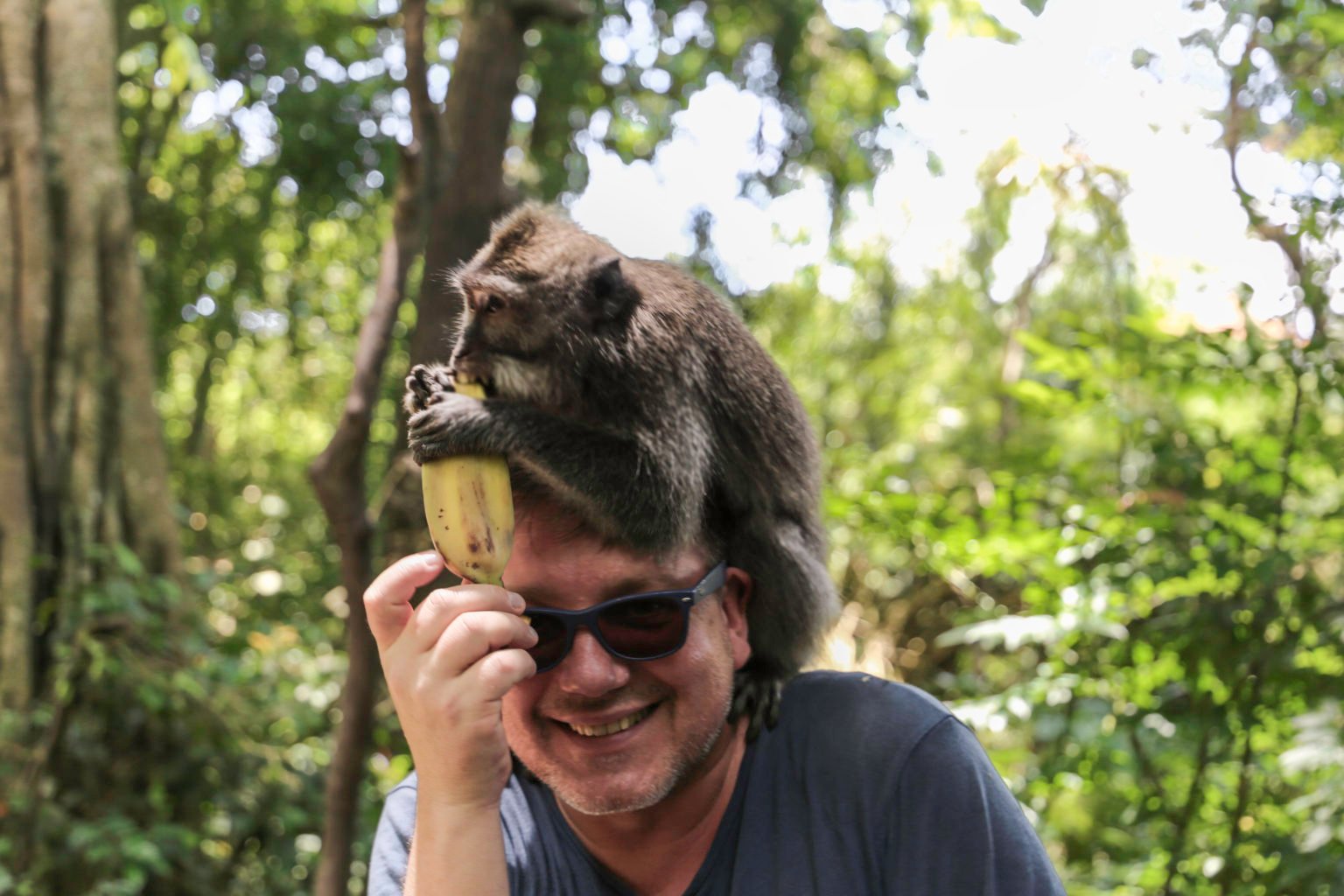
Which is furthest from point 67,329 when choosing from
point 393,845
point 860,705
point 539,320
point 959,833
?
point 959,833

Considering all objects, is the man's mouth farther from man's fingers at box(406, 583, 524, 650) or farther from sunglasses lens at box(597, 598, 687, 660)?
man's fingers at box(406, 583, 524, 650)

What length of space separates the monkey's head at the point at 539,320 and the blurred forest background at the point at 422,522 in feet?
1.02

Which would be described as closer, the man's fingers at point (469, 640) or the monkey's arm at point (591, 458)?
the man's fingers at point (469, 640)

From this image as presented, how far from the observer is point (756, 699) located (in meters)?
2.00

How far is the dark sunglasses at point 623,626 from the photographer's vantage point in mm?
1554

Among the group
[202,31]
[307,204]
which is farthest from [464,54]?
[202,31]

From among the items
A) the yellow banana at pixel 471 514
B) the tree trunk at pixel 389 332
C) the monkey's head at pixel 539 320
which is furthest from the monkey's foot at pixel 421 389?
the tree trunk at pixel 389 332

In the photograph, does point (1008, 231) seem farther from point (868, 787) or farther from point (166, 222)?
point (868, 787)

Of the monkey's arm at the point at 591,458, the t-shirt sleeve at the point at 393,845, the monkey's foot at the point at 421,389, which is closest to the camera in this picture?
the t-shirt sleeve at the point at 393,845

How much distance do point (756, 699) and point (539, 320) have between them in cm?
94

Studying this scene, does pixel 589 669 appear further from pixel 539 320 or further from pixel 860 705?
pixel 539 320

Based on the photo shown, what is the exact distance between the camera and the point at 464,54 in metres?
3.75

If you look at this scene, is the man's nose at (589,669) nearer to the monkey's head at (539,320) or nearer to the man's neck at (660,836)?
the man's neck at (660,836)

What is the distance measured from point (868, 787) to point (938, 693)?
3.17 m
